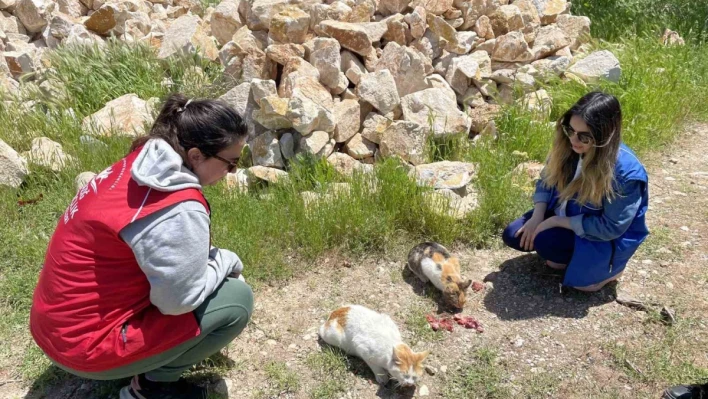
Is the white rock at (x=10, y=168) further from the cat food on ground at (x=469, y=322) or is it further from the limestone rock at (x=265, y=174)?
the cat food on ground at (x=469, y=322)

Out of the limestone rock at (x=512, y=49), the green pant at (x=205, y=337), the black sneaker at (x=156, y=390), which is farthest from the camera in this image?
the limestone rock at (x=512, y=49)

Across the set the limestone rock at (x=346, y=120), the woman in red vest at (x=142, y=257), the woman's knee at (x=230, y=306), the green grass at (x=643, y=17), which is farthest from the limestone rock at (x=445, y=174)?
the green grass at (x=643, y=17)

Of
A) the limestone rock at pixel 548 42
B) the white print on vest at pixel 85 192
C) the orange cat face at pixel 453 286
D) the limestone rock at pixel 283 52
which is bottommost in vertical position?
the orange cat face at pixel 453 286

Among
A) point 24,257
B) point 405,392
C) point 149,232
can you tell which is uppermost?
point 149,232

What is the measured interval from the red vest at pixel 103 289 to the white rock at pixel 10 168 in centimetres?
247

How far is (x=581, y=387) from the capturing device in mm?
3045

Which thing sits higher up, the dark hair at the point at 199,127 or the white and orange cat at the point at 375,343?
the dark hair at the point at 199,127

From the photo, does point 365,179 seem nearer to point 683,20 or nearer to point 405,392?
point 405,392

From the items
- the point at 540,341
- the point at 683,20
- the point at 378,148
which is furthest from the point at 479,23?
the point at 540,341

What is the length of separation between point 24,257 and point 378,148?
287 cm

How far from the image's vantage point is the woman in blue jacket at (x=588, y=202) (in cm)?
315

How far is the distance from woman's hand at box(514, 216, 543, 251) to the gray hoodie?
2121mm

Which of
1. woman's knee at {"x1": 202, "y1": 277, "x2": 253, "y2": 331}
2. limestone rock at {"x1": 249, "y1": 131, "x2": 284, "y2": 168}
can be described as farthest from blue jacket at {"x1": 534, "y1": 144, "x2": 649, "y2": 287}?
limestone rock at {"x1": 249, "y1": 131, "x2": 284, "y2": 168}

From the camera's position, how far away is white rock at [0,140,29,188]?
14.7 feet
